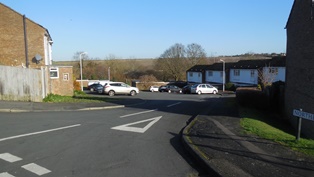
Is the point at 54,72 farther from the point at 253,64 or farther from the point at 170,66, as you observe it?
the point at 170,66

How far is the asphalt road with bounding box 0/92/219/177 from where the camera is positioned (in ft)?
20.2

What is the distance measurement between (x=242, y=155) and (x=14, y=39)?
80.0 ft

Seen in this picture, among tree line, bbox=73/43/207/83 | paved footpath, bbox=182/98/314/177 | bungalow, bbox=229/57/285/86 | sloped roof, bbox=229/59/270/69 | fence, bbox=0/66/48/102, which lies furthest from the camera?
tree line, bbox=73/43/207/83

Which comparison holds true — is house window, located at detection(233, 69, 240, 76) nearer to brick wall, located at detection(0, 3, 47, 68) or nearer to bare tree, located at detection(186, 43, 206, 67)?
bare tree, located at detection(186, 43, 206, 67)

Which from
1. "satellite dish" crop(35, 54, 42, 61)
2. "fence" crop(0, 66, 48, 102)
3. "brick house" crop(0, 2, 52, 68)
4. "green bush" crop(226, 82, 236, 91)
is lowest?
"green bush" crop(226, 82, 236, 91)

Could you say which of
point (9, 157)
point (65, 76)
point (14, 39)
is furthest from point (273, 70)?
point (9, 157)

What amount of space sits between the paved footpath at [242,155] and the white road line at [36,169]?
327 cm

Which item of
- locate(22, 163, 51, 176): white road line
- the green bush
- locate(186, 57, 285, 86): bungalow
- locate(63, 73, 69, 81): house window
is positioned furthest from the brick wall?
the green bush

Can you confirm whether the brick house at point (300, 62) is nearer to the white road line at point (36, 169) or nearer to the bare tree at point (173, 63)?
the white road line at point (36, 169)

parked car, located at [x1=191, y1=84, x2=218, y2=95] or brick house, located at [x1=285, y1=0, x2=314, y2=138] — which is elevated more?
brick house, located at [x1=285, y1=0, x2=314, y2=138]

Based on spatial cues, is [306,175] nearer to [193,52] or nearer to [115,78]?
[115,78]

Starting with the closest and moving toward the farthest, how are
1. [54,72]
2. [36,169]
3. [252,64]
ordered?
[36,169]
[54,72]
[252,64]

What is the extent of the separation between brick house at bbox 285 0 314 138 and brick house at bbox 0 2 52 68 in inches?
772

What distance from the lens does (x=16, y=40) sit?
26.0 meters
